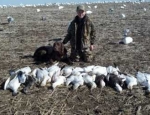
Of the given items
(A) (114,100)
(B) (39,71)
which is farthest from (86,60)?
(A) (114,100)

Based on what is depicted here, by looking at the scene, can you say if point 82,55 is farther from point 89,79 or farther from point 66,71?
point 89,79

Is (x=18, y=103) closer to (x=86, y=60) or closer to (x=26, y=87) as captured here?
(x=26, y=87)

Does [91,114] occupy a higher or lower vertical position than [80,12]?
lower

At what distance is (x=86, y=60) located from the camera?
35.3 feet

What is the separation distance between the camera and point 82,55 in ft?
35.8

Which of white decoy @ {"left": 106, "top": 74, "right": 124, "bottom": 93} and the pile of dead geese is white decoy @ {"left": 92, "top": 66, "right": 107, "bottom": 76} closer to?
the pile of dead geese

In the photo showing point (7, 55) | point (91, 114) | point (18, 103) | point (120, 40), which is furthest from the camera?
point (120, 40)

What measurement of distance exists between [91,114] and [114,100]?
2.59 feet

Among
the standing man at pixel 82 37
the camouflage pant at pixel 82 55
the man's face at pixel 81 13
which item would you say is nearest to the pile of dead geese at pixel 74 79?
the camouflage pant at pixel 82 55

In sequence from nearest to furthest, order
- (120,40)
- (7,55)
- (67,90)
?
(67,90)
(7,55)
(120,40)

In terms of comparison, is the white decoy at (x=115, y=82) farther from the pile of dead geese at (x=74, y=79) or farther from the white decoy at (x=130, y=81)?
the white decoy at (x=130, y=81)

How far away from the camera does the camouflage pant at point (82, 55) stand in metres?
10.8

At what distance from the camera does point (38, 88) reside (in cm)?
821

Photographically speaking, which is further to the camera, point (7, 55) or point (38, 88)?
point (7, 55)
